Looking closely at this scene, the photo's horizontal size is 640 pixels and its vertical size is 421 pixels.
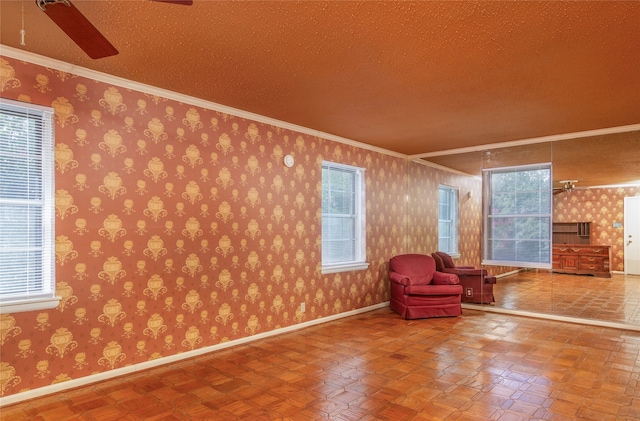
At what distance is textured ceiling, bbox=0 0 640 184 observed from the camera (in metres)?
2.16

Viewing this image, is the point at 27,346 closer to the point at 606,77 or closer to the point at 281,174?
the point at 281,174

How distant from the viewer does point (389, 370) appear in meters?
3.28

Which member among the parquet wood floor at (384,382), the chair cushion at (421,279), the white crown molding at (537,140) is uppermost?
the white crown molding at (537,140)

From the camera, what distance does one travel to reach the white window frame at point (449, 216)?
20.8 ft

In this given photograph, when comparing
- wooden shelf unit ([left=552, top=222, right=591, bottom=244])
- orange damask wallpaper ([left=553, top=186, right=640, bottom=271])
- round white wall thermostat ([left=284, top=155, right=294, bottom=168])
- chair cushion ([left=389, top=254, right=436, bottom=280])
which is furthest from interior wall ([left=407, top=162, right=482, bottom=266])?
wooden shelf unit ([left=552, top=222, right=591, bottom=244])

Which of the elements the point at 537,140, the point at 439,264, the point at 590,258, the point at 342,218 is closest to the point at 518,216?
the point at 537,140

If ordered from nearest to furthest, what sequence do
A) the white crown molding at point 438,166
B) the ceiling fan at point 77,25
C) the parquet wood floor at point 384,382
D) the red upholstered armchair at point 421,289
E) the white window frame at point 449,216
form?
the ceiling fan at point 77,25 → the parquet wood floor at point 384,382 → the red upholstered armchair at point 421,289 → the white crown molding at point 438,166 → the white window frame at point 449,216

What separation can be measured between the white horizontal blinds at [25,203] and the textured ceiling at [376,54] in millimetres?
547

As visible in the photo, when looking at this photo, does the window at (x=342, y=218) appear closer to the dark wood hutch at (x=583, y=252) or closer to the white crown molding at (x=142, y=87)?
the white crown molding at (x=142, y=87)

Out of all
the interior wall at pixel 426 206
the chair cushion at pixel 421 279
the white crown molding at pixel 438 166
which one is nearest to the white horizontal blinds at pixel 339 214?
the chair cushion at pixel 421 279

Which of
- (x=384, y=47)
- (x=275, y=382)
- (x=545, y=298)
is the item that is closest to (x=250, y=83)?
(x=384, y=47)

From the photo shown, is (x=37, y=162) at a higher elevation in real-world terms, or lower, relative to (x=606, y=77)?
lower

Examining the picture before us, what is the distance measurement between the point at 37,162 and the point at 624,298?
7.74 m

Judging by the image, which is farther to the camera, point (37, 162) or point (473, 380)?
point (473, 380)
